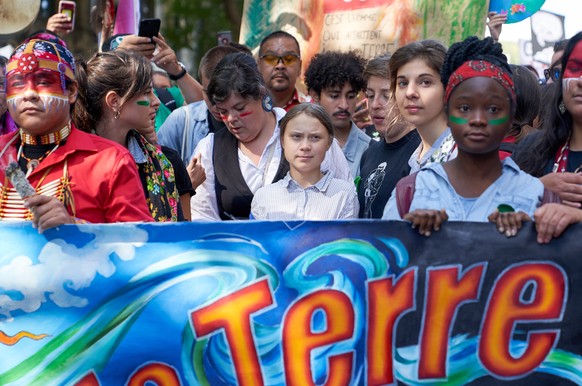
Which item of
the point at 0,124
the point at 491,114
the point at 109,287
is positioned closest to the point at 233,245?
the point at 109,287

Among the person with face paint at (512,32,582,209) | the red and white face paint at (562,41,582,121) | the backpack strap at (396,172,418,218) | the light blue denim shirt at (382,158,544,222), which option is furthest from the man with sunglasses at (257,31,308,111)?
the light blue denim shirt at (382,158,544,222)

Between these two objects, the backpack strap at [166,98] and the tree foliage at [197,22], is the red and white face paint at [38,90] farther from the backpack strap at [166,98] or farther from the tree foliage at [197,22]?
the tree foliage at [197,22]

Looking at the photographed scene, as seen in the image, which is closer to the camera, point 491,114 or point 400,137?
point 491,114

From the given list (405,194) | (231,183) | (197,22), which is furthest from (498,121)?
(197,22)

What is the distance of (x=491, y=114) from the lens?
153 inches

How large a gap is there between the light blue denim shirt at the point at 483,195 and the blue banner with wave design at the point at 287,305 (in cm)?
10

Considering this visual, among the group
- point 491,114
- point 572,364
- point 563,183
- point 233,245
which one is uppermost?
point 491,114

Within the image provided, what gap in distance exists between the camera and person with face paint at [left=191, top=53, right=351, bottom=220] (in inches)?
220

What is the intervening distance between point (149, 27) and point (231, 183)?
1.28 m

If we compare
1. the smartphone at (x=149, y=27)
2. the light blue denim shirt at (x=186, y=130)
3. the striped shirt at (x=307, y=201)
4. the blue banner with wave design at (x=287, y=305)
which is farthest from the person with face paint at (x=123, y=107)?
the light blue denim shirt at (x=186, y=130)

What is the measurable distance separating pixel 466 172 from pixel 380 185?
4.20 ft

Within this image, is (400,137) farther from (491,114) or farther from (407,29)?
(407,29)

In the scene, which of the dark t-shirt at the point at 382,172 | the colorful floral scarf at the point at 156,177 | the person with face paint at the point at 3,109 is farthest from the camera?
the person with face paint at the point at 3,109

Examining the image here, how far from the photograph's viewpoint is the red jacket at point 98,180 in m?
4.24
